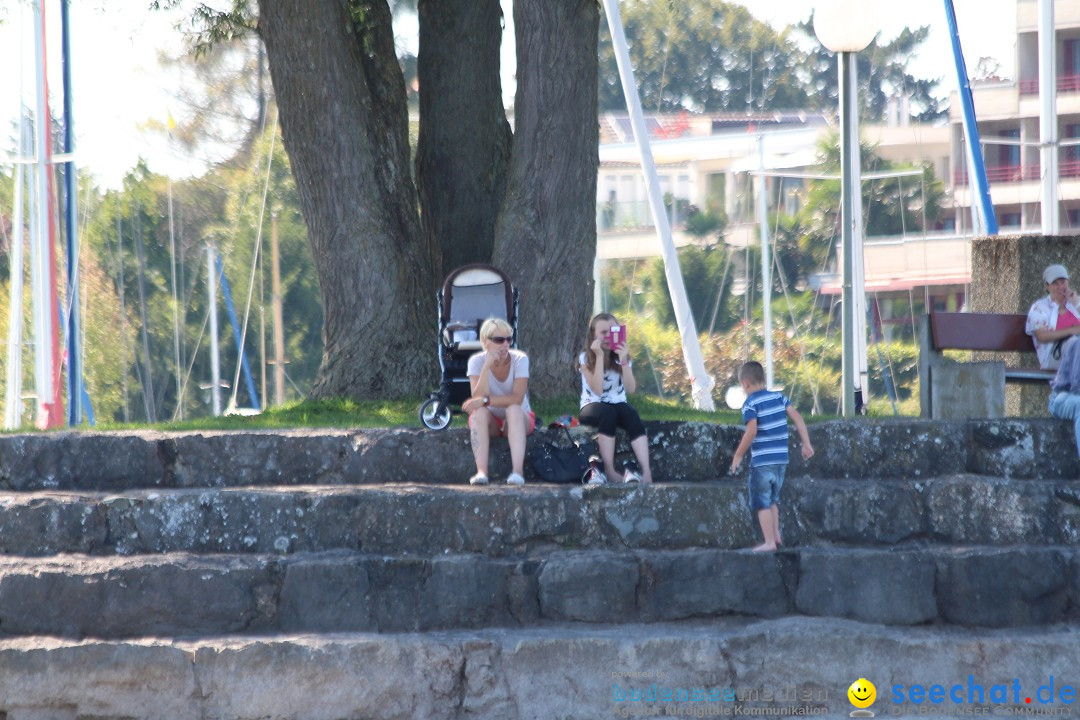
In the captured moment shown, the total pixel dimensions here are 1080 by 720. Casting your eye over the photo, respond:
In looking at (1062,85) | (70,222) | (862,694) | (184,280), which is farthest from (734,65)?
(862,694)

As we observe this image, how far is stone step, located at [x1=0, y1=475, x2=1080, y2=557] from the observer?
8.16 meters

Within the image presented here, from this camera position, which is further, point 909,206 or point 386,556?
point 909,206

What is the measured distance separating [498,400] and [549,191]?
2.50 m

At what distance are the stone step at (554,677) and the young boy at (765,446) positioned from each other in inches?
26.9

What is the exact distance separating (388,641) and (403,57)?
22.5 m

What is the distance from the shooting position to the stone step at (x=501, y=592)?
7863 mm

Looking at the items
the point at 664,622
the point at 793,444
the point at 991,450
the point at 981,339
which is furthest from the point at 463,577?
the point at 981,339

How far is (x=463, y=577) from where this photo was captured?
26.0ft

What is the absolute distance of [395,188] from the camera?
35.7 feet

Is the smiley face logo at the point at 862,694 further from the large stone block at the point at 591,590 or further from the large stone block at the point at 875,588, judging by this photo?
the large stone block at the point at 591,590

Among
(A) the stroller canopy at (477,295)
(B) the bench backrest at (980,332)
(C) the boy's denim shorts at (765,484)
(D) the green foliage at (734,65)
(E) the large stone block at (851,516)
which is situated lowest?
(E) the large stone block at (851,516)

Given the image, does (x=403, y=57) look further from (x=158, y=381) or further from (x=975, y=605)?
(x=975, y=605)

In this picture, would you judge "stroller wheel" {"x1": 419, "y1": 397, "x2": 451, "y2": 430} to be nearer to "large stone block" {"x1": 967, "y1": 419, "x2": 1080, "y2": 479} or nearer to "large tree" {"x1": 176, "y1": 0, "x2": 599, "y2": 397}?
"large tree" {"x1": 176, "y1": 0, "x2": 599, "y2": 397}

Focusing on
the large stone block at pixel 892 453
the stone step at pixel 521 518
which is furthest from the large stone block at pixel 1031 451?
the stone step at pixel 521 518
